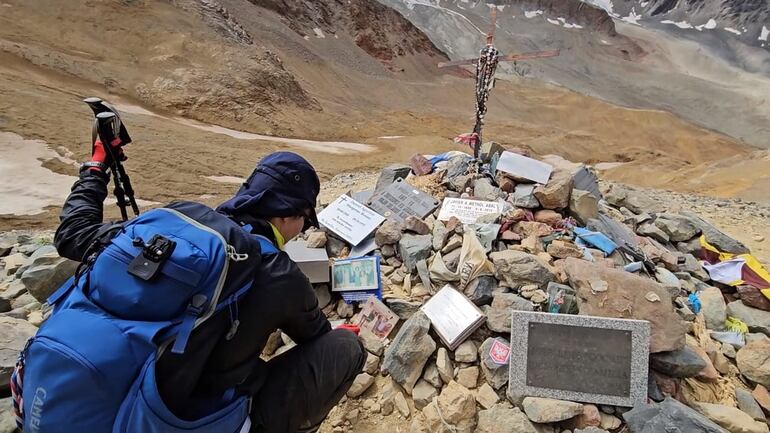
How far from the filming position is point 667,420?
2.63 metres

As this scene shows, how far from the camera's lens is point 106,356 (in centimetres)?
139

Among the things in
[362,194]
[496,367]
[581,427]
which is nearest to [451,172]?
[362,194]

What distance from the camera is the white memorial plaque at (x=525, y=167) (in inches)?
187

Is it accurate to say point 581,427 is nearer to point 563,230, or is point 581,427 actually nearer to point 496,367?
point 496,367

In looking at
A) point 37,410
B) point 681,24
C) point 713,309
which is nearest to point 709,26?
point 681,24

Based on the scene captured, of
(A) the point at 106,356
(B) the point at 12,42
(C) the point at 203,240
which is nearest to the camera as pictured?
(A) the point at 106,356

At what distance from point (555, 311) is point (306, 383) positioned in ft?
6.49

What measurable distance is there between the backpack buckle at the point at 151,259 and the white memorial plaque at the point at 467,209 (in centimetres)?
328

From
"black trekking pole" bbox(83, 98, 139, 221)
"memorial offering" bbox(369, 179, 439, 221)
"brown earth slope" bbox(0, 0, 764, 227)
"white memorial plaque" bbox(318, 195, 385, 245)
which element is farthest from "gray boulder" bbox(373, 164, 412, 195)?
"brown earth slope" bbox(0, 0, 764, 227)

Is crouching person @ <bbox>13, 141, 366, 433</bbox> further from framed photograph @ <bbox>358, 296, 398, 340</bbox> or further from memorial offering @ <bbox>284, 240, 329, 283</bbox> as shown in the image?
memorial offering @ <bbox>284, 240, 329, 283</bbox>

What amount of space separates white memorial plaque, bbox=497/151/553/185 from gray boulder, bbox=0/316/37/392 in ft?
14.1

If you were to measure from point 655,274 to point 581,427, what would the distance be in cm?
191

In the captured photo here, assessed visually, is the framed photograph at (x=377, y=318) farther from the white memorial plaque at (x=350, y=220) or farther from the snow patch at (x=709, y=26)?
the snow patch at (x=709, y=26)

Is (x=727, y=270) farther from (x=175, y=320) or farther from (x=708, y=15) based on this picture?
(x=708, y=15)
